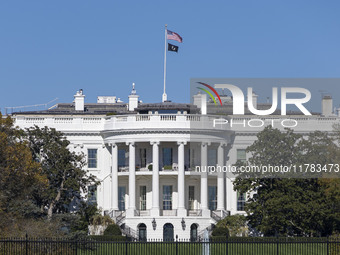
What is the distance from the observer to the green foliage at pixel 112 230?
4087 inches

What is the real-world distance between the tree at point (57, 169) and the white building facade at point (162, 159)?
3869 mm

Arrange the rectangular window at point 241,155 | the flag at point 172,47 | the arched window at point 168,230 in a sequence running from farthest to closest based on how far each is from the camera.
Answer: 1. the flag at point 172,47
2. the rectangular window at point 241,155
3. the arched window at point 168,230

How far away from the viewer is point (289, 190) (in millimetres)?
99188

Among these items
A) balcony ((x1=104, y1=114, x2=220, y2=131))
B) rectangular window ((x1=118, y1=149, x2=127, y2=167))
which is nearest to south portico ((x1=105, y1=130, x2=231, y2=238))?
rectangular window ((x1=118, y1=149, x2=127, y2=167))

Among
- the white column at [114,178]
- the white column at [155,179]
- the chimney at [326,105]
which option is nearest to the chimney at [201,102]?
the white column at [155,179]

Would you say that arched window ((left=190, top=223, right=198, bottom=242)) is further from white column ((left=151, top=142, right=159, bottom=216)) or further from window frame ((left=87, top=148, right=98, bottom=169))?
window frame ((left=87, top=148, right=98, bottom=169))

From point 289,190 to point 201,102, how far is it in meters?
21.7

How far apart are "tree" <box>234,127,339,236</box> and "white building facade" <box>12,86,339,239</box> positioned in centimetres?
869

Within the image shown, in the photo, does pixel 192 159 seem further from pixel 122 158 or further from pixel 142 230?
pixel 142 230

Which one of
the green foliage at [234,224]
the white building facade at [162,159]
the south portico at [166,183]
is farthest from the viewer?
the white building facade at [162,159]

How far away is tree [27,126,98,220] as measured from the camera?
105 meters

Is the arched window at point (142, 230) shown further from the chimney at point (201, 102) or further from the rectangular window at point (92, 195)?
the chimney at point (201, 102)

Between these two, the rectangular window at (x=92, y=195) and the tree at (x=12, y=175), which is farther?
the rectangular window at (x=92, y=195)

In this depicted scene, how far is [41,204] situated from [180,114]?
14422 millimetres
